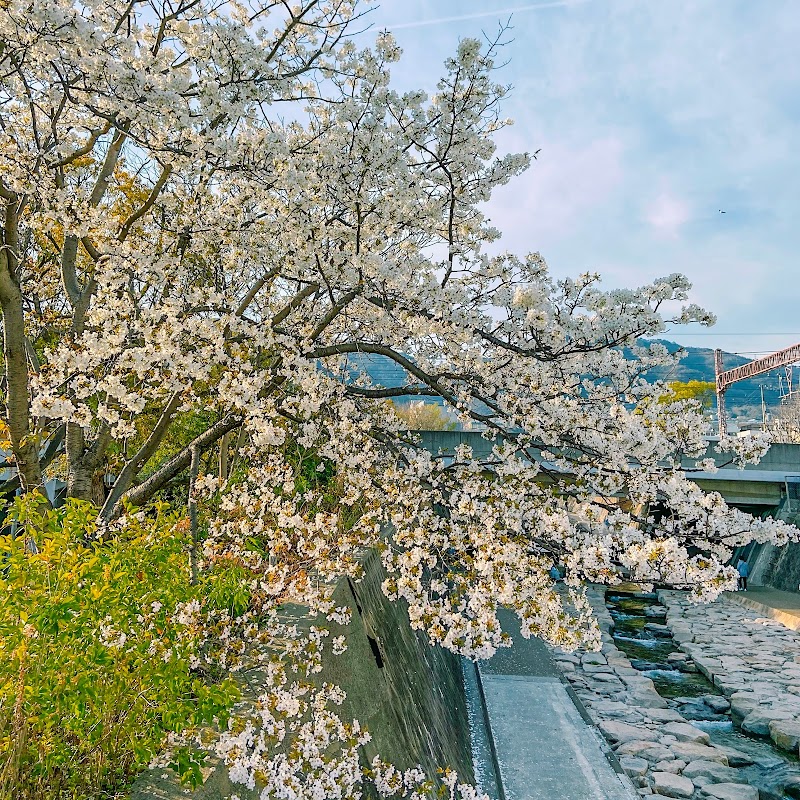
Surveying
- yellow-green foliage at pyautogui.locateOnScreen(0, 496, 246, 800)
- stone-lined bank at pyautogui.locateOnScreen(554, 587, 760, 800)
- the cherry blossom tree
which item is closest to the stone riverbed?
→ stone-lined bank at pyautogui.locateOnScreen(554, 587, 760, 800)

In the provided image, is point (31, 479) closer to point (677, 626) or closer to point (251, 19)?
point (251, 19)

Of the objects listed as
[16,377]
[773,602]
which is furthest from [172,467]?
[773,602]

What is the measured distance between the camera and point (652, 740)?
10219 mm

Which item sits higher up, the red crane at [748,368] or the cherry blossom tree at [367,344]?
the red crane at [748,368]

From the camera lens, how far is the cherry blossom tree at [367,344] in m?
5.00

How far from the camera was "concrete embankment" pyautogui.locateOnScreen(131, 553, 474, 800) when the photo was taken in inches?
A: 136

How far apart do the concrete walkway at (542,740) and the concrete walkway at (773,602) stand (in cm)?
1117

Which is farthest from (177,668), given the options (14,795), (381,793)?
(381,793)

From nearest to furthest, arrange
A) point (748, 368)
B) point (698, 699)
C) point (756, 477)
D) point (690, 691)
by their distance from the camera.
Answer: point (698, 699) < point (690, 691) < point (756, 477) < point (748, 368)

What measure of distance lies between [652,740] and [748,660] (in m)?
6.46

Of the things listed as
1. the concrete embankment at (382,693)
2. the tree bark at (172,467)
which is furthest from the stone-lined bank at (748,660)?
the tree bark at (172,467)

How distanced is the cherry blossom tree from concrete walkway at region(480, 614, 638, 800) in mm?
2807

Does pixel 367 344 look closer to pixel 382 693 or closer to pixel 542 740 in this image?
pixel 382 693

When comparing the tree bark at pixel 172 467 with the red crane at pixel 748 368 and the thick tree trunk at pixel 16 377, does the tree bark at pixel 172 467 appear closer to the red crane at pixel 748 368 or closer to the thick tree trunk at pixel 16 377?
the thick tree trunk at pixel 16 377
